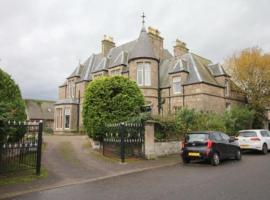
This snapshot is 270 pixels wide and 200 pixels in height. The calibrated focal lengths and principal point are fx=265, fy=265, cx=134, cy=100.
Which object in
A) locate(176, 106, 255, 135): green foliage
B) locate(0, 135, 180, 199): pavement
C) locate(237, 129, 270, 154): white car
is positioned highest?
locate(176, 106, 255, 135): green foliage

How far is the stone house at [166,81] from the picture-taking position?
27.6m

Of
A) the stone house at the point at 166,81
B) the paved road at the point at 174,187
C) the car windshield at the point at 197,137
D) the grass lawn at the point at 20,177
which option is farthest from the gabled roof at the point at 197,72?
the grass lawn at the point at 20,177

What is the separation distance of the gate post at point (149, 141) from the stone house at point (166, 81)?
Answer: 10.9 metres

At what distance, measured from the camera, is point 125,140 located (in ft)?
45.6

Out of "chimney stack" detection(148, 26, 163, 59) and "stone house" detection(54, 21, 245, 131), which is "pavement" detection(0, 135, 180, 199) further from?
"chimney stack" detection(148, 26, 163, 59)

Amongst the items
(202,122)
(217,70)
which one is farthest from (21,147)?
(217,70)

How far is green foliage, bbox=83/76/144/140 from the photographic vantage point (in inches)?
656

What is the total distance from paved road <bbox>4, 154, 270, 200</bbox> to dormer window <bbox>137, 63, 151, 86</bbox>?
61.5ft

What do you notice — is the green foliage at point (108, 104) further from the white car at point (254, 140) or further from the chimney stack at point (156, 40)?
the chimney stack at point (156, 40)

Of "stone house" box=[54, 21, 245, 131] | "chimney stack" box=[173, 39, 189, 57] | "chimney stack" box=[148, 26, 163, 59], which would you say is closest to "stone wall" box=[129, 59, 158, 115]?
"stone house" box=[54, 21, 245, 131]

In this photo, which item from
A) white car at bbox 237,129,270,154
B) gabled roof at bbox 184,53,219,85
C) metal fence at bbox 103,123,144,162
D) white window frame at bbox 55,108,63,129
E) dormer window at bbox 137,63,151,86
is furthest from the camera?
white window frame at bbox 55,108,63,129

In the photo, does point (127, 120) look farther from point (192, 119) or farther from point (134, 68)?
point (134, 68)

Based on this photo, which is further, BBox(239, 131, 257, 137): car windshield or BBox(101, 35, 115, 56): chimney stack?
BBox(101, 35, 115, 56): chimney stack

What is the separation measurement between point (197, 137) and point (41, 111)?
4439 centimetres
